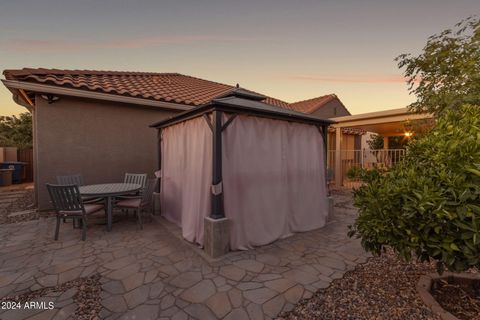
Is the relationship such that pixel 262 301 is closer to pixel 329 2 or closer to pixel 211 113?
pixel 211 113

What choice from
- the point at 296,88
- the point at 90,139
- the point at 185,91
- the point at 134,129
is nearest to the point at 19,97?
the point at 90,139

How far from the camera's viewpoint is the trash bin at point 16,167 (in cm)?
1241

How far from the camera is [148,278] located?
316cm

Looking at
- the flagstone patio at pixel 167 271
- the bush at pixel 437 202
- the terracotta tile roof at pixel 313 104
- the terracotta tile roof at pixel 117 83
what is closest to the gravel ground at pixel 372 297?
the flagstone patio at pixel 167 271

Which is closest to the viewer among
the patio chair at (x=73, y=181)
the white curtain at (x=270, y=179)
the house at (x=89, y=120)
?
the white curtain at (x=270, y=179)

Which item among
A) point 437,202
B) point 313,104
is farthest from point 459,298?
point 313,104

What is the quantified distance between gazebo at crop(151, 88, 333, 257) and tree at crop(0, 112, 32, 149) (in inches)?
979

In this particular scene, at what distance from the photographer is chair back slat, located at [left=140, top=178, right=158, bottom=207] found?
5825 mm

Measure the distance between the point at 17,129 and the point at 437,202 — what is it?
32.0 meters

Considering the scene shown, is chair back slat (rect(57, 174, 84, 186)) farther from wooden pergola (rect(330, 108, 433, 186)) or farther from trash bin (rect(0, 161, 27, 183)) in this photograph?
wooden pergola (rect(330, 108, 433, 186))

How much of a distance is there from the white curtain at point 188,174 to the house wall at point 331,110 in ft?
49.4

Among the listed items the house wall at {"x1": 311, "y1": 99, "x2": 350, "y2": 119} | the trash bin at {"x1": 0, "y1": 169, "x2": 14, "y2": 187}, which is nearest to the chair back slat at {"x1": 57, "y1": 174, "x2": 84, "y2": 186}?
the trash bin at {"x1": 0, "y1": 169, "x2": 14, "y2": 187}

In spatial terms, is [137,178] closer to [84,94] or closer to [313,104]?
[84,94]

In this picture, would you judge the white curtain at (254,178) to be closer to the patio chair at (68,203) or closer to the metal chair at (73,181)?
the patio chair at (68,203)
